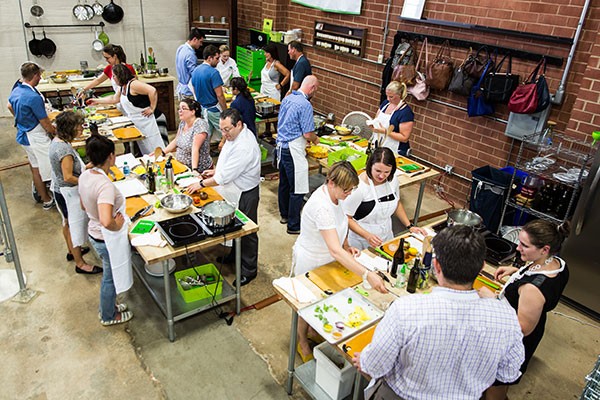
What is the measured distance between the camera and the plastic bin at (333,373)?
3.08 meters

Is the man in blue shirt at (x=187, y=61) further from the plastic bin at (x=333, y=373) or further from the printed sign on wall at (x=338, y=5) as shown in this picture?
the plastic bin at (x=333, y=373)

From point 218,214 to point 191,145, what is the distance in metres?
1.50

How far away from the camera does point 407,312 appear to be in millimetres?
1915

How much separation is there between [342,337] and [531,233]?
1351 millimetres

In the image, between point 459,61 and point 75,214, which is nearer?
point 75,214

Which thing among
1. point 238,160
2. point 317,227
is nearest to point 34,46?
point 238,160

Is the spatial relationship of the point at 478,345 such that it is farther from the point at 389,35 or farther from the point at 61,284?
the point at 389,35

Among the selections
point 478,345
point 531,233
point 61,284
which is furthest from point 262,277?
point 478,345

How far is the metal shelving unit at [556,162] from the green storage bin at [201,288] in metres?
3.33

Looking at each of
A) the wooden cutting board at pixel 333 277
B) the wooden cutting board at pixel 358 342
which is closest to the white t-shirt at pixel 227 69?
the wooden cutting board at pixel 333 277

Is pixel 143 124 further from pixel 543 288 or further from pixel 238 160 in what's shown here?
pixel 543 288

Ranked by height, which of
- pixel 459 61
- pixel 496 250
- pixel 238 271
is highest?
pixel 459 61

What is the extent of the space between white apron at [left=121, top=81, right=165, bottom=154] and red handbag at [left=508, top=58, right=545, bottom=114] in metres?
4.62

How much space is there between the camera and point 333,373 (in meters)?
3.11
